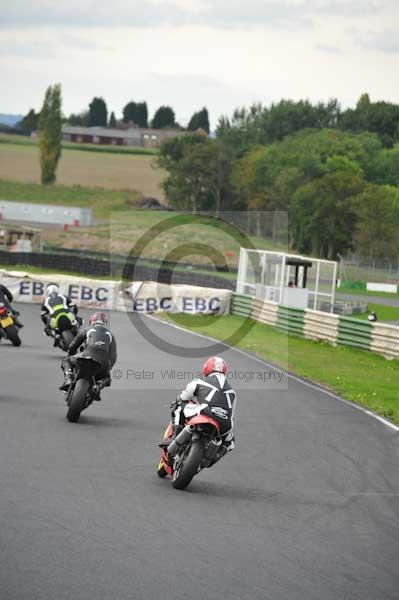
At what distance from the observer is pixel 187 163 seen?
11862cm

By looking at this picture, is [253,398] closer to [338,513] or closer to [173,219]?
[338,513]

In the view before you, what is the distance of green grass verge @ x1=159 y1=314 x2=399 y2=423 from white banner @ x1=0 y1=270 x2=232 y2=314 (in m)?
1.63

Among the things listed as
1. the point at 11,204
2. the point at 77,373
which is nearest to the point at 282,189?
the point at 11,204

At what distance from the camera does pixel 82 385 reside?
14.8 metres

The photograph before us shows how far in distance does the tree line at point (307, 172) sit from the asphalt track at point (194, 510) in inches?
2299

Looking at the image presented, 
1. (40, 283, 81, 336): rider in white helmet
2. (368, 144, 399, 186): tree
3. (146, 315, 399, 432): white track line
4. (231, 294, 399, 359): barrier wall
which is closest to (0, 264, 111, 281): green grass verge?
(231, 294, 399, 359): barrier wall

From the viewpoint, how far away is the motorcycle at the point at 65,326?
22.6 m

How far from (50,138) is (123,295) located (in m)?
92.8

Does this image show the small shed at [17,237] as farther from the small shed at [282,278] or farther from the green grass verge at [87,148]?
the green grass verge at [87,148]

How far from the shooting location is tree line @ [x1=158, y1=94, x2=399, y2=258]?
8344 cm

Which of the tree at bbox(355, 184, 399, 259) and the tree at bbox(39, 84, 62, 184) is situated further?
the tree at bbox(39, 84, 62, 184)

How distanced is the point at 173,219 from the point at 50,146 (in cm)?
4192

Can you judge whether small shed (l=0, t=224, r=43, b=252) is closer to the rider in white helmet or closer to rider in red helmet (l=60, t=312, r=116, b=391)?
the rider in white helmet

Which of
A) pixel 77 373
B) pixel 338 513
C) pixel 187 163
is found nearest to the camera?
pixel 338 513
